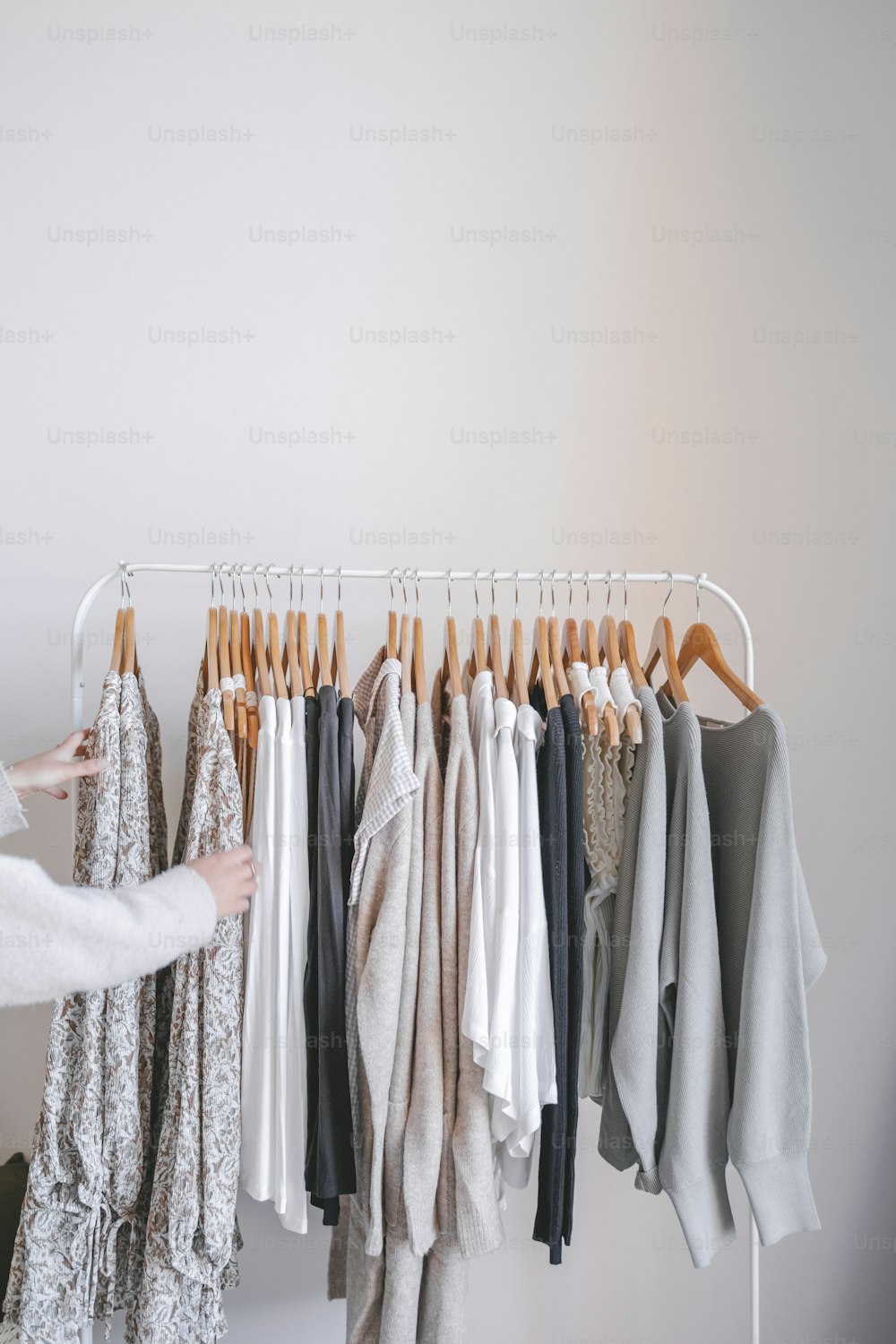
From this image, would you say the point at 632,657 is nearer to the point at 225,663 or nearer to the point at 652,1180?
the point at 225,663

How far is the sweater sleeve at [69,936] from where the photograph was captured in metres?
1.30

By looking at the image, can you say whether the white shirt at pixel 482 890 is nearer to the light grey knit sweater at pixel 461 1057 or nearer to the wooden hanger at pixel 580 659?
the light grey knit sweater at pixel 461 1057

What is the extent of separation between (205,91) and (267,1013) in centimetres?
208

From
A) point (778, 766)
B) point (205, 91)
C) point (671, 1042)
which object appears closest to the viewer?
point (778, 766)

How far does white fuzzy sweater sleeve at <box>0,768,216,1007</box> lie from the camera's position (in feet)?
4.26

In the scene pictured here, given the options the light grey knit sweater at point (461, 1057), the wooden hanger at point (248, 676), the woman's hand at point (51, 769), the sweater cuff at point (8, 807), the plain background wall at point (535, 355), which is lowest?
the light grey knit sweater at point (461, 1057)

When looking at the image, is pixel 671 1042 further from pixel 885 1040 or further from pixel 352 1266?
pixel 885 1040

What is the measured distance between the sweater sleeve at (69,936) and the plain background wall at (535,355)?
0.95m

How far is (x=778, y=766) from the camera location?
1587 mm

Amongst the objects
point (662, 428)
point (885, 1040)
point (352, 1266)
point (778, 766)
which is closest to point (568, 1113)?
point (352, 1266)

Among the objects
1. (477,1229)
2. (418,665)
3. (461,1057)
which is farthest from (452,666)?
(477,1229)

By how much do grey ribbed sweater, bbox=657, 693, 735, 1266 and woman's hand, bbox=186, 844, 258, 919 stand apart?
71cm

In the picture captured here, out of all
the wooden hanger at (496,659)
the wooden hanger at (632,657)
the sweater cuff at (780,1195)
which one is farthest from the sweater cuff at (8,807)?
the sweater cuff at (780,1195)

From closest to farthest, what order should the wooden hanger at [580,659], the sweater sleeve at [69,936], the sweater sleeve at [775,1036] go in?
1. the sweater sleeve at [69,936]
2. the sweater sleeve at [775,1036]
3. the wooden hanger at [580,659]
